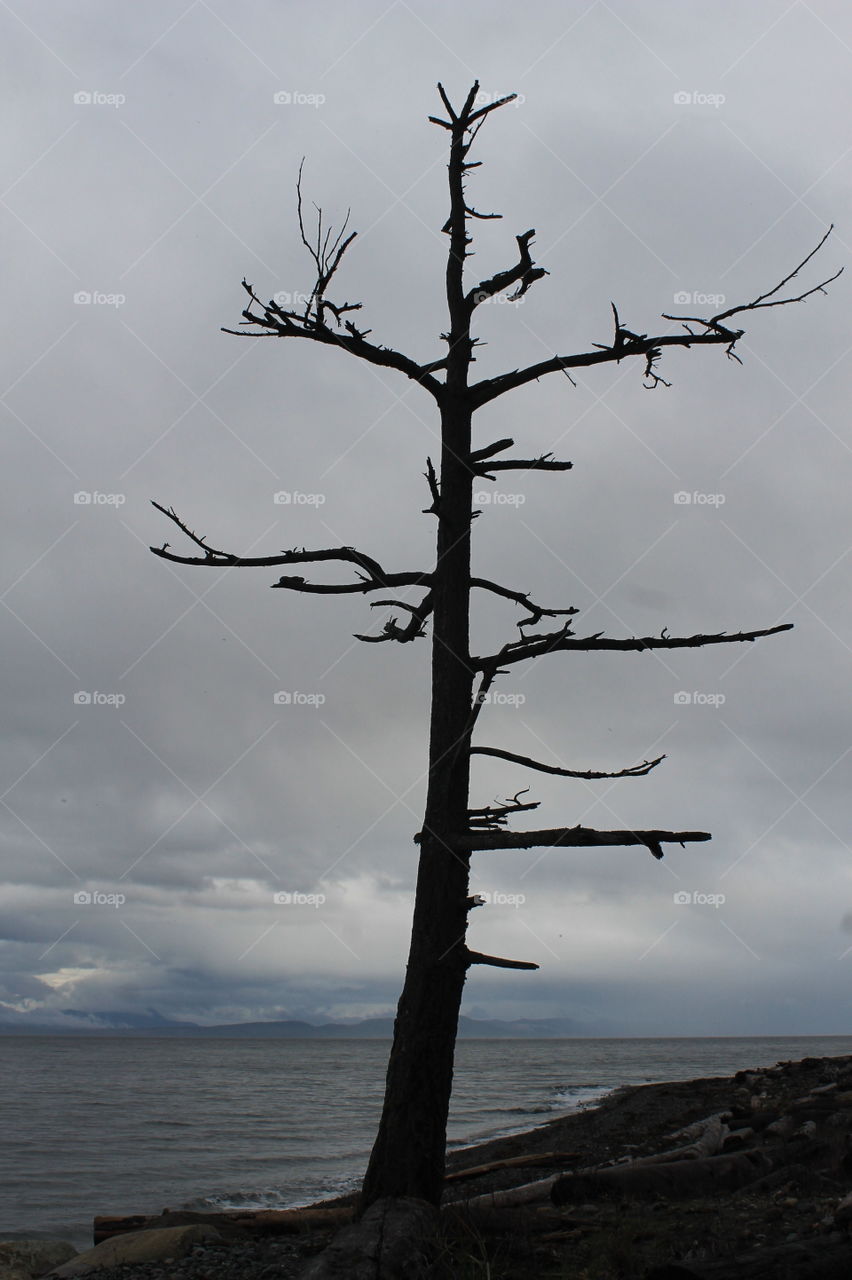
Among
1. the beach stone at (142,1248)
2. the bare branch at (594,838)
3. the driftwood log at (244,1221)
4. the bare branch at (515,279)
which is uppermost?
the bare branch at (515,279)

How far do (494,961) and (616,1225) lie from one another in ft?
7.81

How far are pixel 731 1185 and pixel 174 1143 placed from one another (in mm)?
23949

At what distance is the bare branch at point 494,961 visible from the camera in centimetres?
622

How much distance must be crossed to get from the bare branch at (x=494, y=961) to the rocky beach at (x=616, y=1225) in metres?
1.57

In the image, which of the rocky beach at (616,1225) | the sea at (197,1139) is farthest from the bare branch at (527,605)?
the sea at (197,1139)

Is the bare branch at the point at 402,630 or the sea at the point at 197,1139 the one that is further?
the sea at the point at 197,1139

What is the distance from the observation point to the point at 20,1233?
15.4m

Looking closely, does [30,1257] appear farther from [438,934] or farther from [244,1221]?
[438,934]

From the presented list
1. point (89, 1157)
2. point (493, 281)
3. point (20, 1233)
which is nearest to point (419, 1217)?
point (493, 281)

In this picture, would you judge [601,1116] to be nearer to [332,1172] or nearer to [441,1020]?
[332,1172]

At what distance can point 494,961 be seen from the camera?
6434mm

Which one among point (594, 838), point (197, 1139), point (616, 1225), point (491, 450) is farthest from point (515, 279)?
point (197, 1139)

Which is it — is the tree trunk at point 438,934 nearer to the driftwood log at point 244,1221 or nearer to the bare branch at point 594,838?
the bare branch at point 594,838

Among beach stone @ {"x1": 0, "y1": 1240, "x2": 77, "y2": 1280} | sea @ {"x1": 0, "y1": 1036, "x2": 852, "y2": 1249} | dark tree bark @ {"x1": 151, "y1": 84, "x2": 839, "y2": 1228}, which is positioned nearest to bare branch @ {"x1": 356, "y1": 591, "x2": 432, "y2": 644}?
dark tree bark @ {"x1": 151, "y1": 84, "x2": 839, "y2": 1228}
